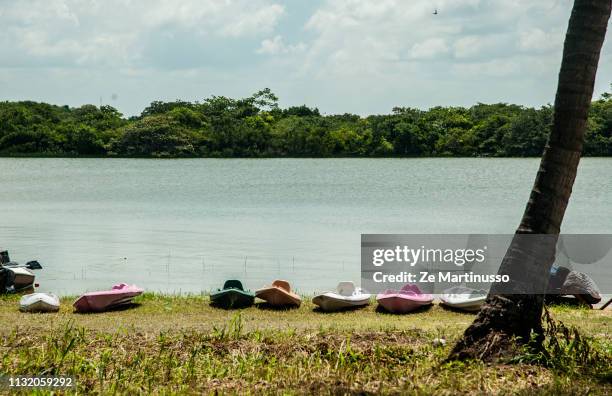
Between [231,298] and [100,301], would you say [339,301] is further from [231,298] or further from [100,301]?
[100,301]

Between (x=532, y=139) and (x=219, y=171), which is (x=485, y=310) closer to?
(x=219, y=171)

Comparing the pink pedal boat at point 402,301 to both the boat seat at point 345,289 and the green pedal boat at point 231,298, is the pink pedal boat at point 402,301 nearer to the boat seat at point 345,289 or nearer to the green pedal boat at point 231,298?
the boat seat at point 345,289

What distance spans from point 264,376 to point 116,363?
1.54 m

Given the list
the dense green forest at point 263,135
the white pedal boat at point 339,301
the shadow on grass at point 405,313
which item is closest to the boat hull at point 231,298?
the white pedal boat at point 339,301

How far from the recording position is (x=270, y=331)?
30.3ft

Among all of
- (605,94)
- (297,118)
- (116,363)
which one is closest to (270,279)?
(116,363)

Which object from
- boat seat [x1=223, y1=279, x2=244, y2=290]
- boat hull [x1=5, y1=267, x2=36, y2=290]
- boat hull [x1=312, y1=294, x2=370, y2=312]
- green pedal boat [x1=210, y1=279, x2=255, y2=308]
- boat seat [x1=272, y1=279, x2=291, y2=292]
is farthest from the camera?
boat hull [x1=5, y1=267, x2=36, y2=290]

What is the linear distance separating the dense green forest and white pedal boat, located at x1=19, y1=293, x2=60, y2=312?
3758 inches

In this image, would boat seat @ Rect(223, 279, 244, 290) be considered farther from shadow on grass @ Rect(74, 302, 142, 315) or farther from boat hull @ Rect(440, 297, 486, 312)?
boat hull @ Rect(440, 297, 486, 312)

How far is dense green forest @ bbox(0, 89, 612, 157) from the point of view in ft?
356

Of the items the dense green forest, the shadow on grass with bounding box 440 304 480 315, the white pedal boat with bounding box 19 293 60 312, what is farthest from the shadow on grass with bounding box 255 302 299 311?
the dense green forest

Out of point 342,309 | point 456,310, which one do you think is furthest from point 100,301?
point 456,310

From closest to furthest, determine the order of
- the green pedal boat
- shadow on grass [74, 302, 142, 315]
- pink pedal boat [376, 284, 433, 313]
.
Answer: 1. pink pedal boat [376, 284, 433, 313]
2. shadow on grass [74, 302, 142, 315]
3. the green pedal boat

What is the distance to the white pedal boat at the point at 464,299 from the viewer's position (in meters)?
11.9
